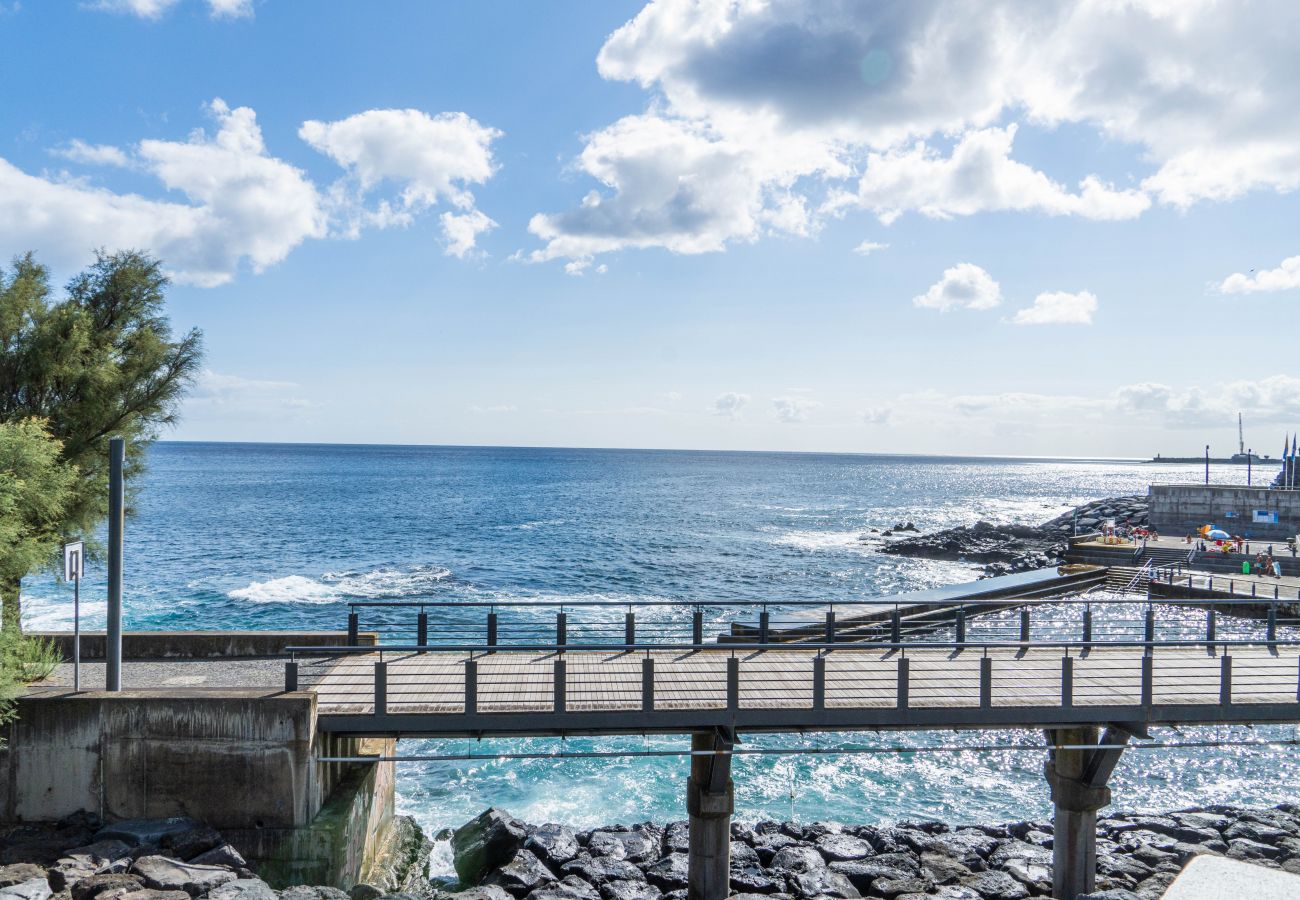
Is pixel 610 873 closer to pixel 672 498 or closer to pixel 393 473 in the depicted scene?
pixel 672 498

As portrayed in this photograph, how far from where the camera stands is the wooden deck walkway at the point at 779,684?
12.5 meters

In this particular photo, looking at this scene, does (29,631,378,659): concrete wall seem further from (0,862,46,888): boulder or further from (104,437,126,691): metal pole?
(0,862,46,888): boulder

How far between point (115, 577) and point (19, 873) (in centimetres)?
430

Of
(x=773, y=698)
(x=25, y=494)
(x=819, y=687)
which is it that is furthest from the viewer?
(x=25, y=494)

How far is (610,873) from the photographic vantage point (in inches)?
571

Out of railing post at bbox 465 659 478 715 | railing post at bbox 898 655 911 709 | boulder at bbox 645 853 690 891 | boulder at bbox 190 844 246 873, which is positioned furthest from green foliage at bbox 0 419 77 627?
railing post at bbox 898 655 911 709

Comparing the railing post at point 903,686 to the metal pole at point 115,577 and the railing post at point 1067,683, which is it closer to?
the railing post at point 1067,683

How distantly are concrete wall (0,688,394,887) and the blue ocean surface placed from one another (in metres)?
2.81

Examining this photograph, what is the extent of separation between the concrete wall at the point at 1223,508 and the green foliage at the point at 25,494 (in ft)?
204

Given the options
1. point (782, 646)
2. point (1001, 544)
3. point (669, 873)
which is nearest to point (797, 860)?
point (669, 873)

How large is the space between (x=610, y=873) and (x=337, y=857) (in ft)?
15.6

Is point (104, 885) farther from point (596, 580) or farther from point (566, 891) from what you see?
point (596, 580)

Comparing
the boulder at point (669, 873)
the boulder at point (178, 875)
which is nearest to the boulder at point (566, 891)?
the boulder at point (669, 873)

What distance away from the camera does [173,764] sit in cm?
1162
